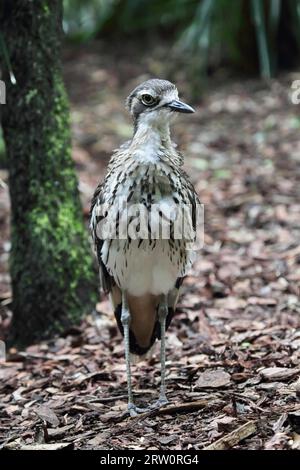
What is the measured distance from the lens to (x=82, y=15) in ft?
46.0

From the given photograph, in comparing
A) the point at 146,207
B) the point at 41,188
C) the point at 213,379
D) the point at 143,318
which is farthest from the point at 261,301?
the point at 146,207

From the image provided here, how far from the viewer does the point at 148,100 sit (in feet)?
15.1

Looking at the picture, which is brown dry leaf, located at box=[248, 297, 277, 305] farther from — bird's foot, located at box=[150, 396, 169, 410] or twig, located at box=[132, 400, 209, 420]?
twig, located at box=[132, 400, 209, 420]

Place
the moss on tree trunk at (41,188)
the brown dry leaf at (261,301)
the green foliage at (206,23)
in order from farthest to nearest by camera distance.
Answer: the green foliage at (206,23)
the brown dry leaf at (261,301)
the moss on tree trunk at (41,188)

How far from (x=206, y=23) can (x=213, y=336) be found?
217 inches

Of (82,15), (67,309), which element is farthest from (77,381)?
(82,15)

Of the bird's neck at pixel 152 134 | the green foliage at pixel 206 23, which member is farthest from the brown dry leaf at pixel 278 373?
the green foliage at pixel 206 23

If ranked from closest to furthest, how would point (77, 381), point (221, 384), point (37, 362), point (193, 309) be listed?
point (221, 384) → point (77, 381) → point (37, 362) → point (193, 309)

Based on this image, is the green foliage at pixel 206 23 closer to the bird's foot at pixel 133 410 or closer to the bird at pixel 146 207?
the bird at pixel 146 207

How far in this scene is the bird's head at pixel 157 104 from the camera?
453cm

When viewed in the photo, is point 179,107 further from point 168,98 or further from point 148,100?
point 148,100

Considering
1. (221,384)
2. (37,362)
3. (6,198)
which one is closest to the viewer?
(221,384)

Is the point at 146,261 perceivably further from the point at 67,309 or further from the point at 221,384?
the point at 67,309
